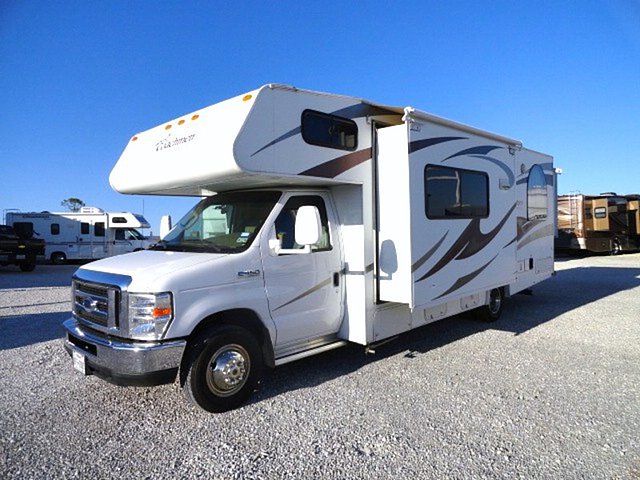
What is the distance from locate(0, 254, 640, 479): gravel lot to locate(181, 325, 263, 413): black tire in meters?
0.17

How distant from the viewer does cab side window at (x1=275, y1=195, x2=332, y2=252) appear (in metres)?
4.39

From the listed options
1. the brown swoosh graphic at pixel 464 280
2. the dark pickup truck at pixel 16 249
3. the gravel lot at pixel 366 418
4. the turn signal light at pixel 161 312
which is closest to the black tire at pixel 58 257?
the dark pickup truck at pixel 16 249

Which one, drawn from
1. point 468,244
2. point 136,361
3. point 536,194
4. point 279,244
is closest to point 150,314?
point 136,361

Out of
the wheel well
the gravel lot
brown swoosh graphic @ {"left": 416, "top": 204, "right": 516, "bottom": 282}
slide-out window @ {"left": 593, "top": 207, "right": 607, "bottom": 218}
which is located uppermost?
slide-out window @ {"left": 593, "top": 207, "right": 607, "bottom": 218}

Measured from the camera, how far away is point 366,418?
3781 mm

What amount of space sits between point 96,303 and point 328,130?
2.86 m

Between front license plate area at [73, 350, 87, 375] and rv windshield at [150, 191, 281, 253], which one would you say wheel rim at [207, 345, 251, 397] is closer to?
rv windshield at [150, 191, 281, 253]

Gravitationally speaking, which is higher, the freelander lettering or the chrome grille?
the freelander lettering

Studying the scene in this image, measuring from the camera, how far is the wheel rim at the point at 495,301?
7.22m

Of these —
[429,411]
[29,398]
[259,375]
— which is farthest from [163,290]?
[429,411]

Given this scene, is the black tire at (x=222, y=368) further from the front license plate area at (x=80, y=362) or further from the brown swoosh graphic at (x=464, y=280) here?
the brown swoosh graphic at (x=464, y=280)

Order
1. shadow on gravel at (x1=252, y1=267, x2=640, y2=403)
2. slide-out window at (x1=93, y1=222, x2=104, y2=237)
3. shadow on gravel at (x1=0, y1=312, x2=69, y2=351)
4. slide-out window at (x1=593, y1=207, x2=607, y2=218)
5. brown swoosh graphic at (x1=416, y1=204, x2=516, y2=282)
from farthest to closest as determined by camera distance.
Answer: slide-out window at (x1=93, y1=222, x2=104, y2=237), slide-out window at (x1=593, y1=207, x2=607, y2=218), shadow on gravel at (x1=0, y1=312, x2=69, y2=351), brown swoosh graphic at (x1=416, y1=204, x2=516, y2=282), shadow on gravel at (x1=252, y1=267, x2=640, y2=403)

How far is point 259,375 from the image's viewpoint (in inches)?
163

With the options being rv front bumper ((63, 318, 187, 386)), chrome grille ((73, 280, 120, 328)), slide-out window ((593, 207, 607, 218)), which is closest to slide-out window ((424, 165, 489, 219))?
rv front bumper ((63, 318, 187, 386))
